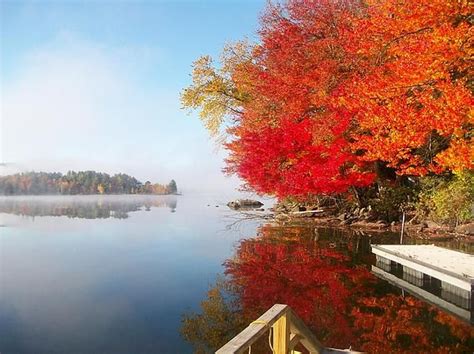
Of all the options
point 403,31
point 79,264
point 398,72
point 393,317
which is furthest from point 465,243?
point 79,264

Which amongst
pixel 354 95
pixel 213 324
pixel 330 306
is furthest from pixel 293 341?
pixel 354 95

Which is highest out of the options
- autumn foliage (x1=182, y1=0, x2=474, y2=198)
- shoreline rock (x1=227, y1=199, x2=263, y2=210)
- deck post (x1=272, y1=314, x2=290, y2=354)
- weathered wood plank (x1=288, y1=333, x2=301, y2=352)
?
autumn foliage (x1=182, y1=0, x2=474, y2=198)

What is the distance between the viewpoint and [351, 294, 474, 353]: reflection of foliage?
22.4 ft

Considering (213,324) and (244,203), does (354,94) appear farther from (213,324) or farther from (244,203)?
(244,203)

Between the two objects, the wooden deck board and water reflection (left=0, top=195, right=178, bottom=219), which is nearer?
the wooden deck board

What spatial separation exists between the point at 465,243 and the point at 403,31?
8.39m

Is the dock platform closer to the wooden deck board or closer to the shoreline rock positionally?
the wooden deck board

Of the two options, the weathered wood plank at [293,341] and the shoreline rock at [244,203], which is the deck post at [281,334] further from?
the shoreline rock at [244,203]

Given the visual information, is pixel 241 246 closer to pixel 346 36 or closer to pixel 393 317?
pixel 393 317

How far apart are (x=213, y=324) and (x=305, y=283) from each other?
341 centimetres

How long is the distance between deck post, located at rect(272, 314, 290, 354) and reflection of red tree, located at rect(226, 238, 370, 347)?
2053 millimetres

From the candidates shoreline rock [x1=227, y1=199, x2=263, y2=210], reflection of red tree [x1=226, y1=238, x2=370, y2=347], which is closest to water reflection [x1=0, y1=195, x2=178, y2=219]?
shoreline rock [x1=227, y1=199, x2=263, y2=210]

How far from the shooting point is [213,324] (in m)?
7.92

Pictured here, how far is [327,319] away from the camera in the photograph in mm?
8008
